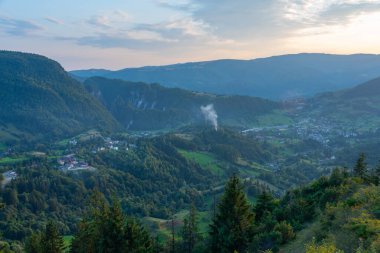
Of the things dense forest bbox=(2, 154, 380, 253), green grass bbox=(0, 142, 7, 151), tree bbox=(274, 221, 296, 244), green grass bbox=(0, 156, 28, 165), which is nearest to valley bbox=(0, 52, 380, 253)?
green grass bbox=(0, 156, 28, 165)

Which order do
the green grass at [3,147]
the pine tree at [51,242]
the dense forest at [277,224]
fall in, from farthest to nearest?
1. the green grass at [3,147]
2. the pine tree at [51,242]
3. the dense forest at [277,224]

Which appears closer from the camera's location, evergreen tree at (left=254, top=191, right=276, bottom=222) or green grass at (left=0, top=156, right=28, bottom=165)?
evergreen tree at (left=254, top=191, right=276, bottom=222)

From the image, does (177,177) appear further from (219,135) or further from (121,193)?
(219,135)

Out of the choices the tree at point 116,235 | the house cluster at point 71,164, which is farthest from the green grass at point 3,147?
the tree at point 116,235

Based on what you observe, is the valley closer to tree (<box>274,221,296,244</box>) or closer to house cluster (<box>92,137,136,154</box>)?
house cluster (<box>92,137,136,154</box>)

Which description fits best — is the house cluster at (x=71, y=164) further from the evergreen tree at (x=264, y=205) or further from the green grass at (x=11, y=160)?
the evergreen tree at (x=264, y=205)

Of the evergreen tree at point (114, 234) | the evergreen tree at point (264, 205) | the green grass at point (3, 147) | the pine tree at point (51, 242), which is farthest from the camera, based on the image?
the green grass at point (3, 147)

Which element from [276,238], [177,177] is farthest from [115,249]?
[177,177]

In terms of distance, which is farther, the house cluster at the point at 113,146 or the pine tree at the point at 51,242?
the house cluster at the point at 113,146
